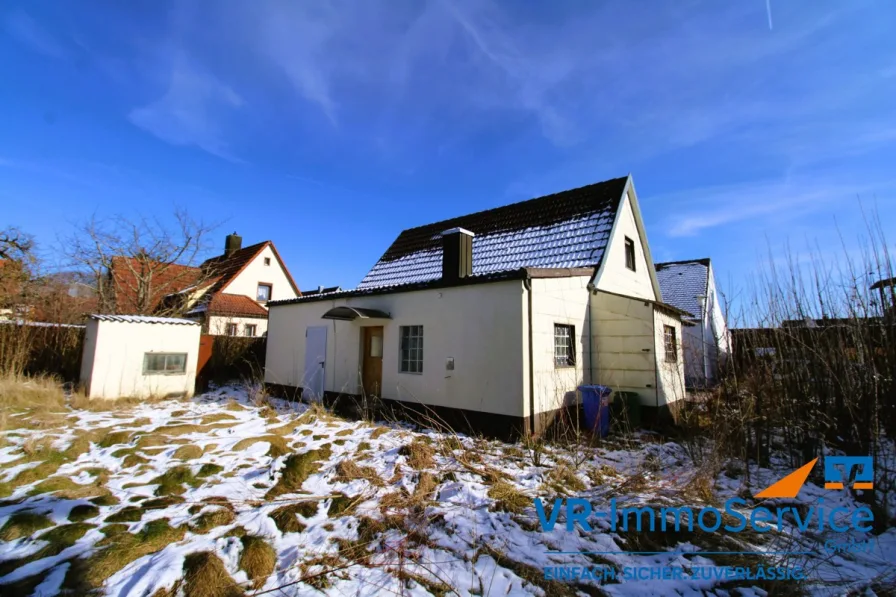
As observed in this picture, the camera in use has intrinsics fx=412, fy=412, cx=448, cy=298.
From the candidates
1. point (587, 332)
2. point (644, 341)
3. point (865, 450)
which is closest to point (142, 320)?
point (587, 332)

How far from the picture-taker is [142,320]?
1095 centimetres

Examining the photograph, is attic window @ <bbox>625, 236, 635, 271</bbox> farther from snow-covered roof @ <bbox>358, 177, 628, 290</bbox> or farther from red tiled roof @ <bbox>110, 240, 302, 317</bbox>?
red tiled roof @ <bbox>110, 240, 302, 317</bbox>

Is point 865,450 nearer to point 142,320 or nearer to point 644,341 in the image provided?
point 644,341

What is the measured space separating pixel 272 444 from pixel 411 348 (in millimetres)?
4008

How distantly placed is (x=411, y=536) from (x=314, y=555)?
0.91 meters

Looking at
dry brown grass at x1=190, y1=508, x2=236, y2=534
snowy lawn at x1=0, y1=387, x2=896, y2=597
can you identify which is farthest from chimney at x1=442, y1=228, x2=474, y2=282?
dry brown grass at x1=190, y1=508, x2=236, y2=534

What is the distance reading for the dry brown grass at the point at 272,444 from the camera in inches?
250

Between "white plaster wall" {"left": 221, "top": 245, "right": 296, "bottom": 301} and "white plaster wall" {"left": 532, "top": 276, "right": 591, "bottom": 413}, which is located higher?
"white plaster wall" {"left": 221, "top": 245, "right": 296, "bottom": 301}

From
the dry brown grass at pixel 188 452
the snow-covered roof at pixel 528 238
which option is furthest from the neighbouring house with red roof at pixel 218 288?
the dry brown grass at pixel 188 452

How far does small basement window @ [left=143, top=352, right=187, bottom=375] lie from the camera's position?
36.6 feet

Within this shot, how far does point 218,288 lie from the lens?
78.0 feet

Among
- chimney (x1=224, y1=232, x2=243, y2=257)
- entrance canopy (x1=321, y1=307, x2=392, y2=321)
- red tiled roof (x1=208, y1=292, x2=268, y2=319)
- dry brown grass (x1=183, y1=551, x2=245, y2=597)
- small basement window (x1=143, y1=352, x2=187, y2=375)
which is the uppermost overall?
chimney (x1=224, y1=232, x2=243, y2=257)

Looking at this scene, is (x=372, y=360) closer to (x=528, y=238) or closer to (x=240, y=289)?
(x=528, y=238)

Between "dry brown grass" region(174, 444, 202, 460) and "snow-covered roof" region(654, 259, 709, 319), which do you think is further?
"snow-covered roof" region(654, 259, 709, 319)
